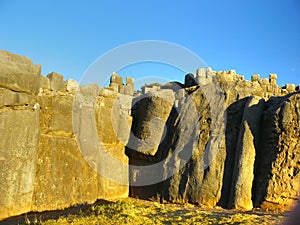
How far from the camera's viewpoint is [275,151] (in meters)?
7.75

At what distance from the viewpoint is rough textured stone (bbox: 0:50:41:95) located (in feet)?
22.4

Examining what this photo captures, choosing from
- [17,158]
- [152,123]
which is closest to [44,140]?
[17,158]

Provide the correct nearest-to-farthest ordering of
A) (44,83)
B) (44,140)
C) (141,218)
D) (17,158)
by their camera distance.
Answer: (141,218) → (17,158) → (44,140) → (44,83)

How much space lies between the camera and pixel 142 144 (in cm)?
1030

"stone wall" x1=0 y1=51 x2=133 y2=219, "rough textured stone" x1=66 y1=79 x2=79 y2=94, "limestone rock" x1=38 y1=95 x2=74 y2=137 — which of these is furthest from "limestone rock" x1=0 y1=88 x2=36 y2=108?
"rough textured stone" x1=66 y1=79 x2=79 y2=94

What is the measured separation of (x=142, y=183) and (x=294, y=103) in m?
5.08

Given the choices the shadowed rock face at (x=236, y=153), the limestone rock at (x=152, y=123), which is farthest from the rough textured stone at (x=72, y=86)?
the shadowed rock face at (x=236, y=153)

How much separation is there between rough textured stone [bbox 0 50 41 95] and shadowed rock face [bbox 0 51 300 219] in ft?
0.08

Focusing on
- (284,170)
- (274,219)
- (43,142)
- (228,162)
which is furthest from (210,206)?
(43,142)

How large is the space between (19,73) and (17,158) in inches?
73.4

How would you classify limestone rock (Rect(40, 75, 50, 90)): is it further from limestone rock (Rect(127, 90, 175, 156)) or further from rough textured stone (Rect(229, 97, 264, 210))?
rough textured stone (Rect(229, 97, 264, 210))

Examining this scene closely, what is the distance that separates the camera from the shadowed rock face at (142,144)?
7.07 metres

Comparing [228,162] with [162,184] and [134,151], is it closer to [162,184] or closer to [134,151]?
[162,184]

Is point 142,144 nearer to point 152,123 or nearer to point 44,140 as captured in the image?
point 152,123
